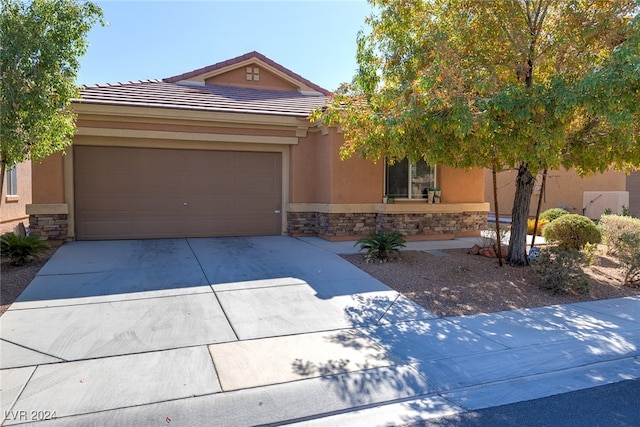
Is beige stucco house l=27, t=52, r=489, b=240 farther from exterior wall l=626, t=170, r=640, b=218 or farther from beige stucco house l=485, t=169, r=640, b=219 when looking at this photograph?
exterior wall l=626, t=170, r=640, b=218

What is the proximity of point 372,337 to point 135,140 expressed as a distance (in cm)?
895

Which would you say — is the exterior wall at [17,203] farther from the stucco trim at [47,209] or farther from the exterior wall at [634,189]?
the exterior wall at [634,189]

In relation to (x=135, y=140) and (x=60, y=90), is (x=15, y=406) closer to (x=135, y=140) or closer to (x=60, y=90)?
(x=60, y=90)

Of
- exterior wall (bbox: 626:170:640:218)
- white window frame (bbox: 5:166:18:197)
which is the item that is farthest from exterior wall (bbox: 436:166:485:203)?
white window frame (bbox: 5:166:18:197)

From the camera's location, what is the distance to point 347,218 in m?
12.5

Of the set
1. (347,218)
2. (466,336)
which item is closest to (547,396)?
(466,336)

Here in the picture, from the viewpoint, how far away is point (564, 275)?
7.86 metres

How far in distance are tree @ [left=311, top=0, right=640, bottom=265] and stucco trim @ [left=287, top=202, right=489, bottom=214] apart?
10.2 ft

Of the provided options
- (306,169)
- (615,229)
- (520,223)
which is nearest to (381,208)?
(306,169)

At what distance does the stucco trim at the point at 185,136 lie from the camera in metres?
11.1

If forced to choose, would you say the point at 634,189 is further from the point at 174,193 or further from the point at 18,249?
the point at 18,249

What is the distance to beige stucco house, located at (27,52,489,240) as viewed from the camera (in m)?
11.2

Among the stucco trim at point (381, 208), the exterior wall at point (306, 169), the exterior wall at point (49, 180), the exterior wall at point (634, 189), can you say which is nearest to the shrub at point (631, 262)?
the stucco trim at point (381, 208)

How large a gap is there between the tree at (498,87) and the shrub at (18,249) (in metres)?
6.43
